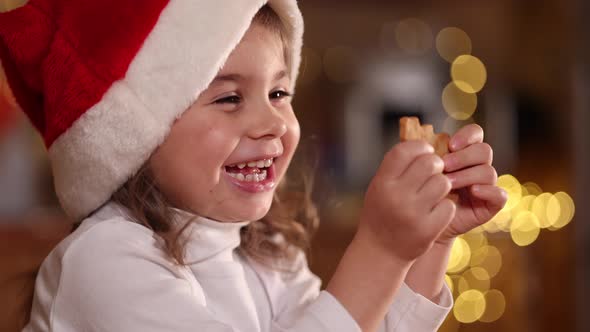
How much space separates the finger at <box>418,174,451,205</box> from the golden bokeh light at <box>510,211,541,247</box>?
172 cm

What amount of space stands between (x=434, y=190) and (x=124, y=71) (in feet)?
1.13

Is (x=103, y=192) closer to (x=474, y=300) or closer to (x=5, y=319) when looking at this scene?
(x=5, y=319)

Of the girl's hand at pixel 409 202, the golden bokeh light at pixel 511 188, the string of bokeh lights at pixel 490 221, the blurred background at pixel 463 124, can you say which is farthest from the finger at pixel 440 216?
the golden bokeh light at pixel 511 188

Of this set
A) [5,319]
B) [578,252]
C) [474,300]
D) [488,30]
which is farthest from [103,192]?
[488,30]

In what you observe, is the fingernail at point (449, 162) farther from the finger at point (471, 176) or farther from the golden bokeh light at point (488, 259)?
the golden bokeh light at point (488, 259)

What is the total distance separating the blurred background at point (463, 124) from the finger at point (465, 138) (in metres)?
1.19

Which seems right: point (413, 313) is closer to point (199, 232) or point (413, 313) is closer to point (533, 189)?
point (199, 232)

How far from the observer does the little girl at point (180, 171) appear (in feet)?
2.11

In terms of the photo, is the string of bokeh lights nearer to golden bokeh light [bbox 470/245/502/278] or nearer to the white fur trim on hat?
golden bokeh light [bbox 470/245/502/278]

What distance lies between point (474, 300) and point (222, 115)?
4.77 ft

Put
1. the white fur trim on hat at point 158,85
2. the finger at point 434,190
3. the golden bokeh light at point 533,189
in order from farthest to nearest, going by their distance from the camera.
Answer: the golden bokeh light at point 533,189, the white fur trim on hat at point 158,85, the finger at point 434,190

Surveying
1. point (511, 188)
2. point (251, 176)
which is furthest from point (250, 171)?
point (511, 188)

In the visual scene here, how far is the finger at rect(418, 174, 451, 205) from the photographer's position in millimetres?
602

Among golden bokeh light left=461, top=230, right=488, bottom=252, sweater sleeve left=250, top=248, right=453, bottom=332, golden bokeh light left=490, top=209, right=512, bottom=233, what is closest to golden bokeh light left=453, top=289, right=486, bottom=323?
golden bokeh light left=461, top=230, right=488, bottom=252
